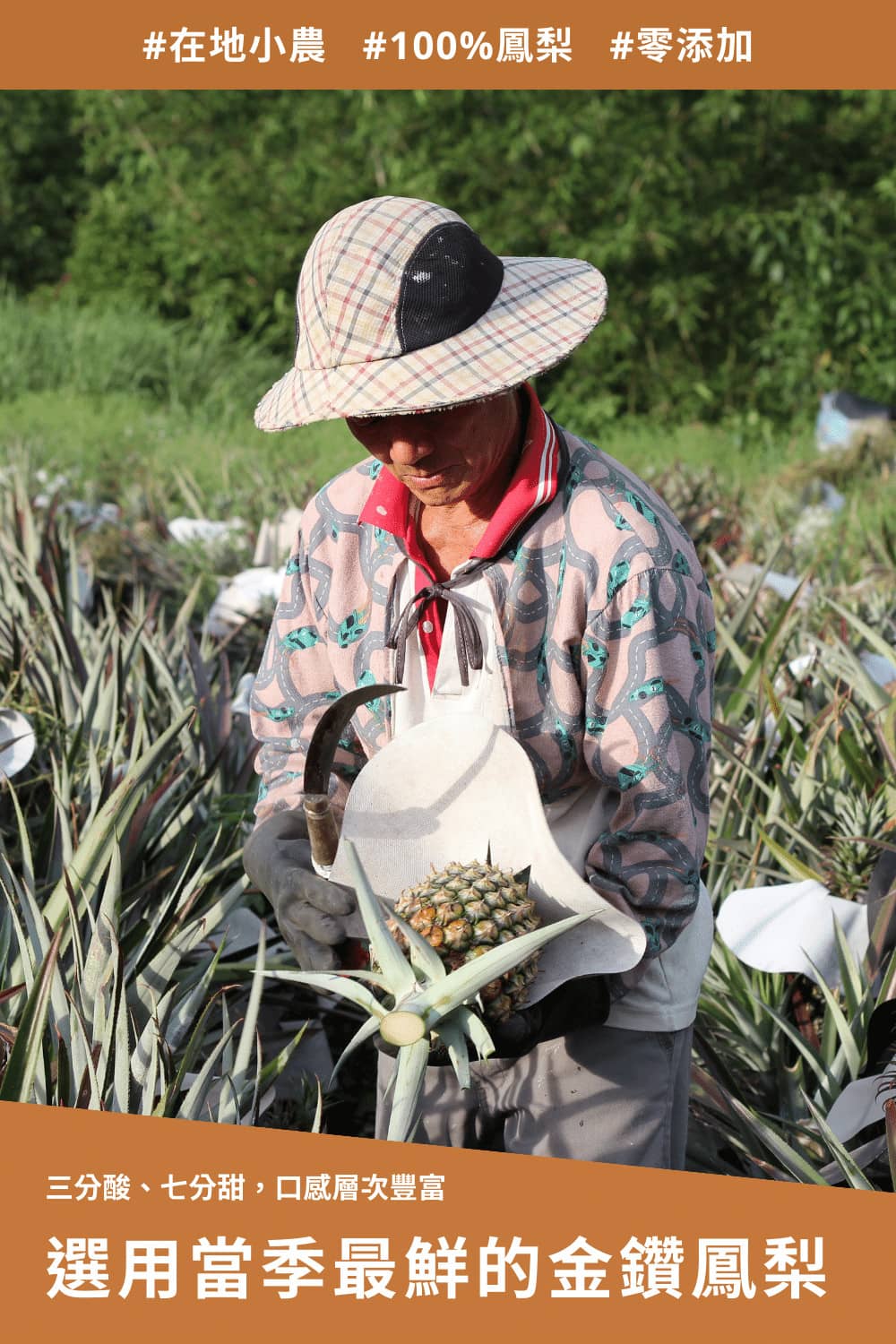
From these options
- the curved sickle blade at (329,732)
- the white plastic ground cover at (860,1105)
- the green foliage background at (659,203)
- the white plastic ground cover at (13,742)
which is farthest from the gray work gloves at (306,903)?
the green foliage background at (659,203)

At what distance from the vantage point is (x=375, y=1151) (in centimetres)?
181

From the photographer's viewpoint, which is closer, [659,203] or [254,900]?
[254,900]

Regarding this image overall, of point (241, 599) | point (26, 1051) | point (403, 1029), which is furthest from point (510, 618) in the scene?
point (241, 599)

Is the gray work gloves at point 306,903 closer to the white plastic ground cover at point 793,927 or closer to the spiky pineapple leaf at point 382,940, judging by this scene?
the spiky pineapple leaf at point 382,940

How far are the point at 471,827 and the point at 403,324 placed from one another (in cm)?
61

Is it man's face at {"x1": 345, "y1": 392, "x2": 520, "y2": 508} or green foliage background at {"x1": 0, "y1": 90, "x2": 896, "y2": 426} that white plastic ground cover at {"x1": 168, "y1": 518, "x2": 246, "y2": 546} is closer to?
man's face at {"x1": 345, "y1": 392, "x2": 520, "y2": 508}

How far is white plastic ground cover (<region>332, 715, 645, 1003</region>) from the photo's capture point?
5.57 feet

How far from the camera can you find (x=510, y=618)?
5.89ft

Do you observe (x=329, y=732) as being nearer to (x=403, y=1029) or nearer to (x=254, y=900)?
(x=403, y=1029)

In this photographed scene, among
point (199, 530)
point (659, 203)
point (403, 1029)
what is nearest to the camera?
point (403, 1029)

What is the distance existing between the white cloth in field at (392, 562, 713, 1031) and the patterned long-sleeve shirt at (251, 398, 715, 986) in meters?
0.01

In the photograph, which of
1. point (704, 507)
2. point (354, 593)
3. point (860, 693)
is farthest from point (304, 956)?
point (704, 507)

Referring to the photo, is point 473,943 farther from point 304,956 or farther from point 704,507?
point 704,507

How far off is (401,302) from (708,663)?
58 centimetres
